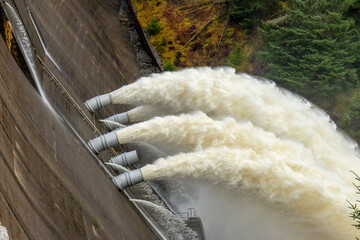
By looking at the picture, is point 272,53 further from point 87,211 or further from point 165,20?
point 87,211

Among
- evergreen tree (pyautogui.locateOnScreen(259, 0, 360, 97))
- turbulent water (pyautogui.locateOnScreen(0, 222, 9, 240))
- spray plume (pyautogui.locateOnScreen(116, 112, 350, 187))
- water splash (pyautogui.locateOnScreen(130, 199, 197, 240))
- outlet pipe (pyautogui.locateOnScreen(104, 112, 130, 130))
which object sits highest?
evergreen tree (pyautogui.locateOnScreen(259, 0, 360, 97))

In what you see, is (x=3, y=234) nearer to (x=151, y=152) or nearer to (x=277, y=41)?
(x=151, y=152)

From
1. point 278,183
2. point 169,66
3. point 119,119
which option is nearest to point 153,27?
point 169,66

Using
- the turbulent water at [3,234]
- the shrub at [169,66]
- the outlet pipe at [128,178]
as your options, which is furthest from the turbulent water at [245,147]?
the shrub at [169,66]

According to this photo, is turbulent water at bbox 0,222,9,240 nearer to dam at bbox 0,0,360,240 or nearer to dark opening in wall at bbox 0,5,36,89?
dam at bbox 0,0,360,240

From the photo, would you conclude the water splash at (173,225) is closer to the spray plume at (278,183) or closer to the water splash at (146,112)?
the spray plume at (278,183)

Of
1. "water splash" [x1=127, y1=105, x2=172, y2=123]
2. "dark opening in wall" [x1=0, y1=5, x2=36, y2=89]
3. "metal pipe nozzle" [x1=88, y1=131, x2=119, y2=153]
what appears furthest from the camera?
"water splash" [x1=127, y1=105, x2=172, y2=123]

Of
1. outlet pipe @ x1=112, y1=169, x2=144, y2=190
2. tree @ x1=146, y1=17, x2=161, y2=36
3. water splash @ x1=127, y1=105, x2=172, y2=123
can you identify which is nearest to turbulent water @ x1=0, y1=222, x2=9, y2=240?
outlet pipe @ x1=112, y1=169, x2=144, y2=190
